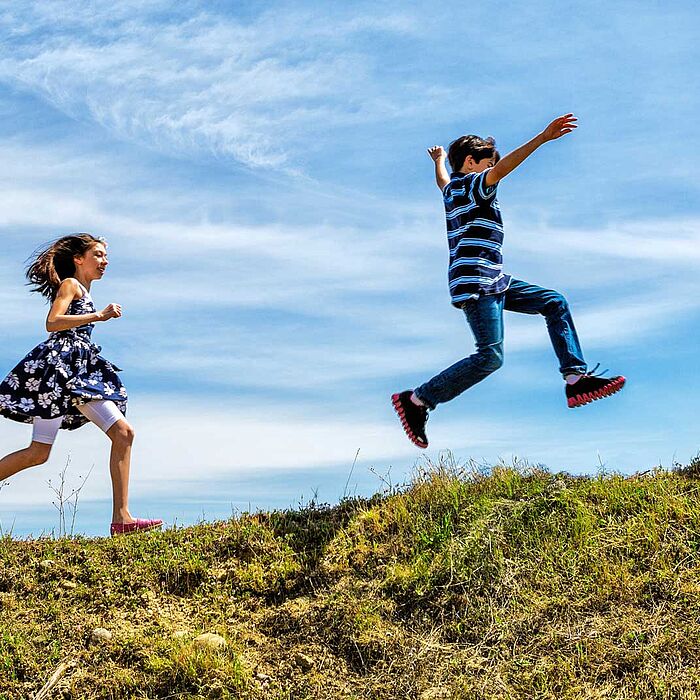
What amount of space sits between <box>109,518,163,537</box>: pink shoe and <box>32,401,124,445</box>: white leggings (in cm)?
91

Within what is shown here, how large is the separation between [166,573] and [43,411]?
1.86 m

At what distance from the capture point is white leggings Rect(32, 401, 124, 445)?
7.90 m

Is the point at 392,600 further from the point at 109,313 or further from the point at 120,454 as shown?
the point at 109,313

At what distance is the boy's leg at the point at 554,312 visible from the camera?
802 cm

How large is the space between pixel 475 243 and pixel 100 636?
4.45m

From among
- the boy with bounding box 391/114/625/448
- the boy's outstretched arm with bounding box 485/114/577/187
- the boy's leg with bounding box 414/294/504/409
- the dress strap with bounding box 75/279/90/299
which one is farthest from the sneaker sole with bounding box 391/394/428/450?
the dress strap with bounding box 75/279/90/299

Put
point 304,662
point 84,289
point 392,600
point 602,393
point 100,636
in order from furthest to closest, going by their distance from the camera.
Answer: point 84,289 → point 602,393 → point 392,600 → point 100,636 → point 304,662

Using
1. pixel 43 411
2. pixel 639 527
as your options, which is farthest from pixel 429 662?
pixel 43 411

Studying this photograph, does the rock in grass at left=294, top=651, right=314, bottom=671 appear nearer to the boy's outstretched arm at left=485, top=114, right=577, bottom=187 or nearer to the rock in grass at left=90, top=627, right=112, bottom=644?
the rock in grass at left=90, top=627, right=112, bottom=644

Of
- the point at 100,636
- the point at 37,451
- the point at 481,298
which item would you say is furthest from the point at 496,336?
the point at 37,451

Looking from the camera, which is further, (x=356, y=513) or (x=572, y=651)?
(x=356, y=513)

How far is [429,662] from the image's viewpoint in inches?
255

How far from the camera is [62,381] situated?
7949mm

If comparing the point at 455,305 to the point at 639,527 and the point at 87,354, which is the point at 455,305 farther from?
the point at 87,354
